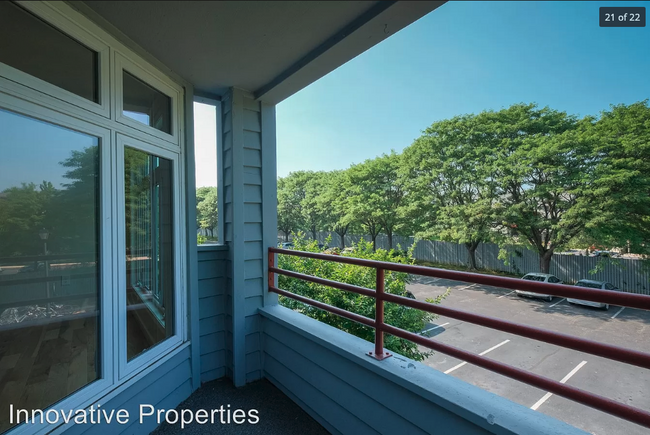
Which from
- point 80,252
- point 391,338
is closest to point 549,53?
point 391,338

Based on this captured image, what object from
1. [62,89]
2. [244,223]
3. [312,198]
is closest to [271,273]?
[244,223]

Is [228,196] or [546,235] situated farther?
[546,235]

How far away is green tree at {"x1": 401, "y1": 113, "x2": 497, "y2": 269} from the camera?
38.5 feet

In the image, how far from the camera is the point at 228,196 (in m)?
2.23

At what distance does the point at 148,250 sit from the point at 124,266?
→ 12.7 inches

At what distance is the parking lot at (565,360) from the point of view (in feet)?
10.6

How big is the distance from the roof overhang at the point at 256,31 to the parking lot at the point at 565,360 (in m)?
2.61

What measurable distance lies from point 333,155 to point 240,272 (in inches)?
871

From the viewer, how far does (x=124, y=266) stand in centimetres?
149

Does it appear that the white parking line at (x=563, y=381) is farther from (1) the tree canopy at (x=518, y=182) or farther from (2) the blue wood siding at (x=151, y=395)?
(1) the tree canopy at (x=518, y=182)

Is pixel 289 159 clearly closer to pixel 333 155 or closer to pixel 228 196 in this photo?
pixel 333 155

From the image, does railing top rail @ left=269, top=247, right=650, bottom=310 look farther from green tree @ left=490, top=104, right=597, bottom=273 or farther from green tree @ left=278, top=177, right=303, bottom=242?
green tree @ left=278, top=177, right=303, bottom=242

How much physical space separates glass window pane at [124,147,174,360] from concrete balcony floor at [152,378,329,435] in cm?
54

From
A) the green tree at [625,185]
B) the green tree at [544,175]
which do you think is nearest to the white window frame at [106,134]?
the green tree at [544,175]
